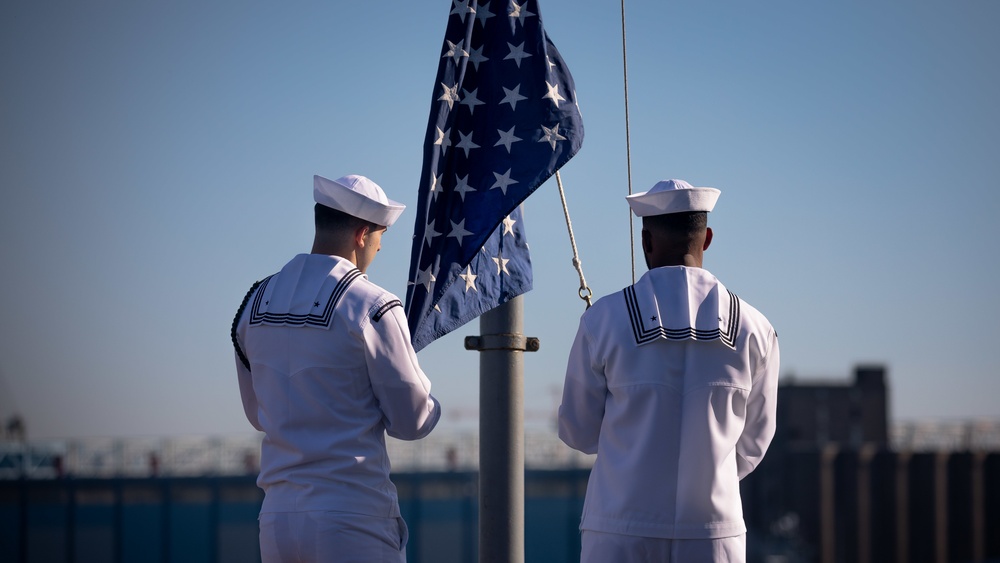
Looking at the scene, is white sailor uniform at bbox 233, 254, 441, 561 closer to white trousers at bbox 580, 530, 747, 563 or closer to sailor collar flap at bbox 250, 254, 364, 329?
sailor collar flap at bbox 250, 254, 364, 329

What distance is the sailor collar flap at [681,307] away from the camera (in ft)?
9.70

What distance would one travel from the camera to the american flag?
13.3 feet

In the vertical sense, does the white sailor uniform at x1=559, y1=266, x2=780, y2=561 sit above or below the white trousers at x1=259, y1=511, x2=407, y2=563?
above

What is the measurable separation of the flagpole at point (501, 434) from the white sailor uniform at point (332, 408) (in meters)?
0.88

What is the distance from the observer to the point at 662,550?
2.84 m

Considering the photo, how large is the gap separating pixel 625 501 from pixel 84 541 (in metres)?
47.6

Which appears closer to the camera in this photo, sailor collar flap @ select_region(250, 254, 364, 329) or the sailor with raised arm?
the sailor with raised arm

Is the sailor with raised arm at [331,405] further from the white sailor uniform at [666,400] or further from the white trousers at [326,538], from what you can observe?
the white sailor uniform at [666,400]

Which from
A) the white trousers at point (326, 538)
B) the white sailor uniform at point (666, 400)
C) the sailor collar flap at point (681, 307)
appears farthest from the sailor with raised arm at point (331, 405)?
the sailor collar flap at point (681, 307)

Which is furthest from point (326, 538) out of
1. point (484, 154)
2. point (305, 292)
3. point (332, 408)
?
point (484, 154)

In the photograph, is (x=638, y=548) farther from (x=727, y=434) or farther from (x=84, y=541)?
(x=84, y=541)

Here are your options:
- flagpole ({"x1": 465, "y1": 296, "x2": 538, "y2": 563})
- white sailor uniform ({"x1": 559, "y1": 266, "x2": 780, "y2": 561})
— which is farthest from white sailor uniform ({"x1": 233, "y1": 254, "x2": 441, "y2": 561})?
flagpole ({"x1": 465, "y1": 296, "x2": 538, "y2": 563})

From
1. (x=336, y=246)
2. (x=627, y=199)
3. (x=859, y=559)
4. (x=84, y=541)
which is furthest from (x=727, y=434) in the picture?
(x=859, y=559)

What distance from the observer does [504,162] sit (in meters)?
4.16
